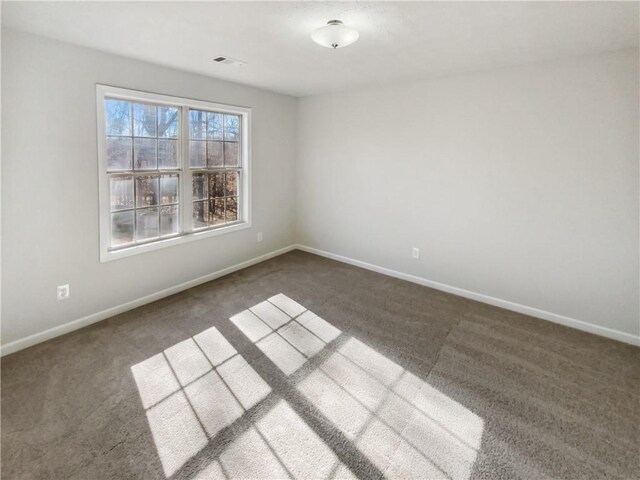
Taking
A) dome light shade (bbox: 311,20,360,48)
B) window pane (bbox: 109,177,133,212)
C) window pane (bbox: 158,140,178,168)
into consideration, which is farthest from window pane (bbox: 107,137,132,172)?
dome light shade (bbox: 311,20,360,48)

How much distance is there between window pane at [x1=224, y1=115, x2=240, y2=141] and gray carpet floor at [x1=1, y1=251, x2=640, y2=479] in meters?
2.20

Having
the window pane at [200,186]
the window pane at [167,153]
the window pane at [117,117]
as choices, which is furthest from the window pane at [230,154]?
the window pane at [117,117]

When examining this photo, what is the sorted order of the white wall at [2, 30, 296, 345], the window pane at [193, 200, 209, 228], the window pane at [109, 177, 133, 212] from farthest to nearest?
the window pane at [193, 200, 209, 228] < the window pane at [109, 177, 133, 212] < the white wall at [2, 30, 296, 345]

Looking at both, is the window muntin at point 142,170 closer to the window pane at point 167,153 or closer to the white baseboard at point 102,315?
the window pane at point 167,153

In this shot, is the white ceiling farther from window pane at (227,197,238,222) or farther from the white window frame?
window pane at (227,197,238,222)

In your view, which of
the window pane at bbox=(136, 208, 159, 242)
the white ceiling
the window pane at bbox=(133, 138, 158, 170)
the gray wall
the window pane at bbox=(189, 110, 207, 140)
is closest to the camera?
the white ceiling

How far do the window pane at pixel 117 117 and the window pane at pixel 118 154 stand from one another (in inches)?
2.9

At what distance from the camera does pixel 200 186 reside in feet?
13.2

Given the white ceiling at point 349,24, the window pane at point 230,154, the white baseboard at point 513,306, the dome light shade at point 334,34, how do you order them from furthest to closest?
1. the window pane at point 230,154
2. the white baseboard at point 513,306
3. the dome light shade at point 334,34
4. the white ceiling at point 349,24

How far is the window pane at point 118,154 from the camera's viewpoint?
122 inches

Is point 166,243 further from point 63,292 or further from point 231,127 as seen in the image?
point 231,127

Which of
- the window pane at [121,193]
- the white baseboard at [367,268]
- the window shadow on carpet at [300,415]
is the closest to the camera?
the window shadow on carpet at [300,415]

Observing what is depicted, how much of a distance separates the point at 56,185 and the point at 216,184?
5.66ft

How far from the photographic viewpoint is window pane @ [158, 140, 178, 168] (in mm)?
3527
